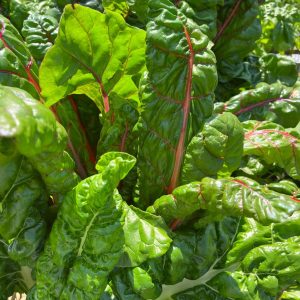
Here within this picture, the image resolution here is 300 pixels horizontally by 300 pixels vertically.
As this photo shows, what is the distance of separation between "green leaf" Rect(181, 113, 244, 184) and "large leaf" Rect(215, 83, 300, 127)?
20.0 inches

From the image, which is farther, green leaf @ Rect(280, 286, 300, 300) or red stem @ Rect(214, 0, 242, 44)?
red stem @ Rect(214, 0, 242, 44)

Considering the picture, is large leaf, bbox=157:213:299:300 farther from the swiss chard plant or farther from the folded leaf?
the folded leaf

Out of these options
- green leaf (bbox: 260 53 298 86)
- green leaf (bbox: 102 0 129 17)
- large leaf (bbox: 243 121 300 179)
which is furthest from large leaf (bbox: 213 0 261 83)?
large leaf (bbox: 243 121 300 179)

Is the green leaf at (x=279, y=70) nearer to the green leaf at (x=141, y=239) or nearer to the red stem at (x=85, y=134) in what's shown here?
the red stem at (x=85, y=134)

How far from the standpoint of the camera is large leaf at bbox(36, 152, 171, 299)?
3.58 ft

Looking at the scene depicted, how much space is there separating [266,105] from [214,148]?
26.0 inches

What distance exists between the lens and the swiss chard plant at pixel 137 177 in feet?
3.56

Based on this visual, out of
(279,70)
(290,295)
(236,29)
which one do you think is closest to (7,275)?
(290,295)

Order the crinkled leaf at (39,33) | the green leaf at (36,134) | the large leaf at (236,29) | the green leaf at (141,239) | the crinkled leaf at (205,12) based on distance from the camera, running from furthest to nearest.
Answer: the large leaf at (236,29) < the crinkled leaf at (205,12) < the crinkled leaf at (39,33) < the green leaf at (141,239) < the green leaf at (36,134)

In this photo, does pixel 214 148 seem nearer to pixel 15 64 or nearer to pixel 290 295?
pixel 15 64

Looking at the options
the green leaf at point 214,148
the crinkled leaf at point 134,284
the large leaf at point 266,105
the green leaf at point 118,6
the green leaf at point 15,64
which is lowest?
the crinkled leaf at point 134,284

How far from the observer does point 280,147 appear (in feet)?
4.46

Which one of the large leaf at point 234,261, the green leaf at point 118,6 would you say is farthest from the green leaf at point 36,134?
the green leaf at point 118,6

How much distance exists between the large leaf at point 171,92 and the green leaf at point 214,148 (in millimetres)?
60
